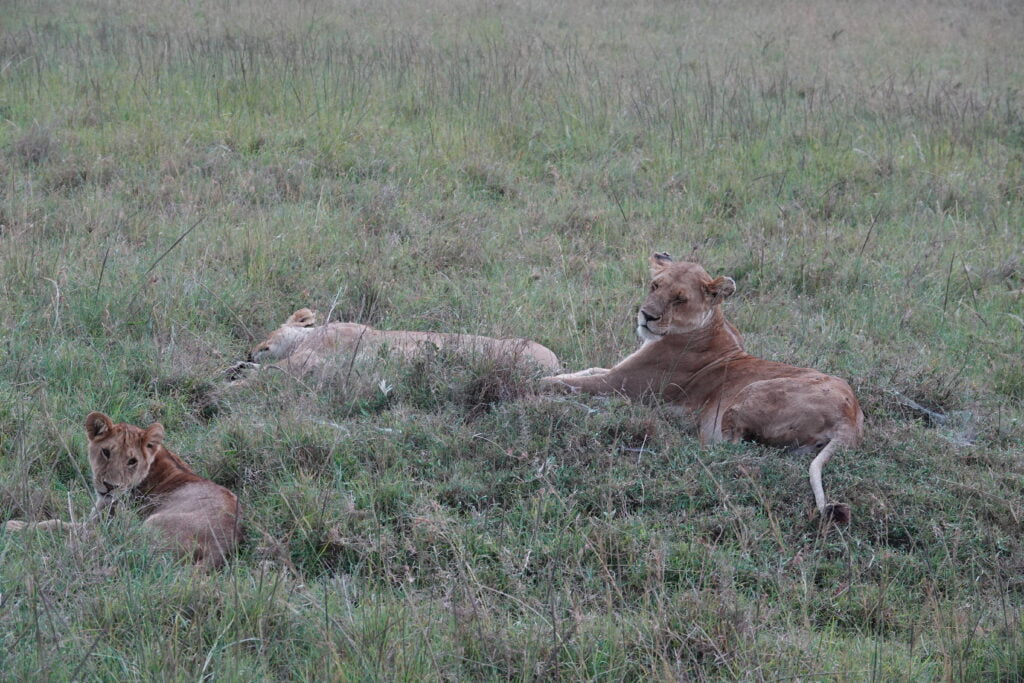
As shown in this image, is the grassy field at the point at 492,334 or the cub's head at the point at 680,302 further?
the cub's head at the point at 680,302

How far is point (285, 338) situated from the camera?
6.15m

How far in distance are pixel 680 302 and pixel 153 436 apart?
118 inches

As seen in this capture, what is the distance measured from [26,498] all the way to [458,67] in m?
7.99

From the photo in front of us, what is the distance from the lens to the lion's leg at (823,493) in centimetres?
431

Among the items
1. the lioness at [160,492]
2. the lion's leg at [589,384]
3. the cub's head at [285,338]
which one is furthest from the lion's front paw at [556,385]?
the lioness at [160,492]

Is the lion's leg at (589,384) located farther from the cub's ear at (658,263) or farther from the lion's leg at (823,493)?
the lion's leg at (823,493)

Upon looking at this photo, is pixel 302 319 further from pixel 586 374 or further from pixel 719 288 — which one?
pixel 719 288

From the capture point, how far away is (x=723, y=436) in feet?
17.1

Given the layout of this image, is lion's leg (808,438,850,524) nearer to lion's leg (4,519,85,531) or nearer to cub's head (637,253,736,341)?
cub's head (637,253,736,341)

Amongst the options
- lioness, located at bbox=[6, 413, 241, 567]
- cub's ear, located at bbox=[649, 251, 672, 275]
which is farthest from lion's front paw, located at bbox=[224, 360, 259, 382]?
cub's ear, located at bbox=[649, 251, 672, 275]

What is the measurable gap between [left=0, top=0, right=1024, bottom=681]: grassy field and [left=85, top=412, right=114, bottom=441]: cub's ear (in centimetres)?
30

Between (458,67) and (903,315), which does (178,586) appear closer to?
(903,315)

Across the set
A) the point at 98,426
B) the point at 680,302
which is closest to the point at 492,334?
the point at 680,302

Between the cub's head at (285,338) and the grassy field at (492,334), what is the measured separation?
232mm
